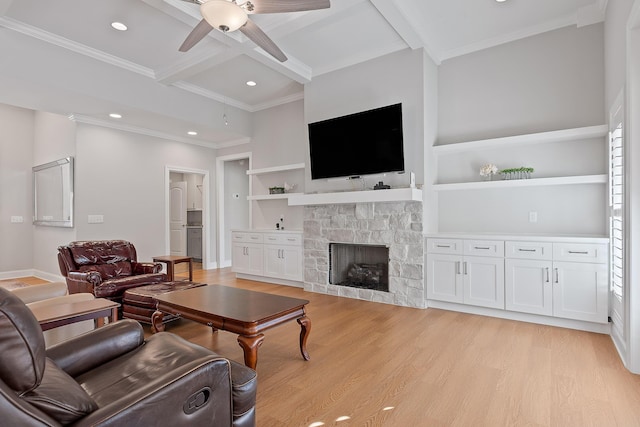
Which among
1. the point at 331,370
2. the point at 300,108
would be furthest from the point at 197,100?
the point at 331,370

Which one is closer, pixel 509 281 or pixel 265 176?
pixel 509 281

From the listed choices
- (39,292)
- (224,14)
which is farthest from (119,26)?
(39,292)

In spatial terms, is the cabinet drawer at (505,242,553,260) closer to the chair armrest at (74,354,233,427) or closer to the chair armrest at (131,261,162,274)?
the chair armrest at (74,354,233,427)

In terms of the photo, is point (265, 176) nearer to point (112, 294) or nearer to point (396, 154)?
point (396, 154)

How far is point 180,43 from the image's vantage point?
14.0 feet

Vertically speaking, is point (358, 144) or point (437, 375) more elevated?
point (358, 144)

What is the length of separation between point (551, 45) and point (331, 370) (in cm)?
435

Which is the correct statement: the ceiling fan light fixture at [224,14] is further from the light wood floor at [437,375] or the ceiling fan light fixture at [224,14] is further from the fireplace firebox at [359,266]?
the fireplace firebox at [359,266]

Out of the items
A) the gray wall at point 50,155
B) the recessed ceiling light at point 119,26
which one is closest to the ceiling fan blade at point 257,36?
the recessed ceiling light at point 119,26

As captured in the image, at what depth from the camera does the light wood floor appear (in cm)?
203

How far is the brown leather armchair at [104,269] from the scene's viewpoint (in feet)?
12.5

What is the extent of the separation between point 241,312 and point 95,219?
4472mm

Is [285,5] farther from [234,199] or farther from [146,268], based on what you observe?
[234,199]

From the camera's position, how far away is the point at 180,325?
3.73m
